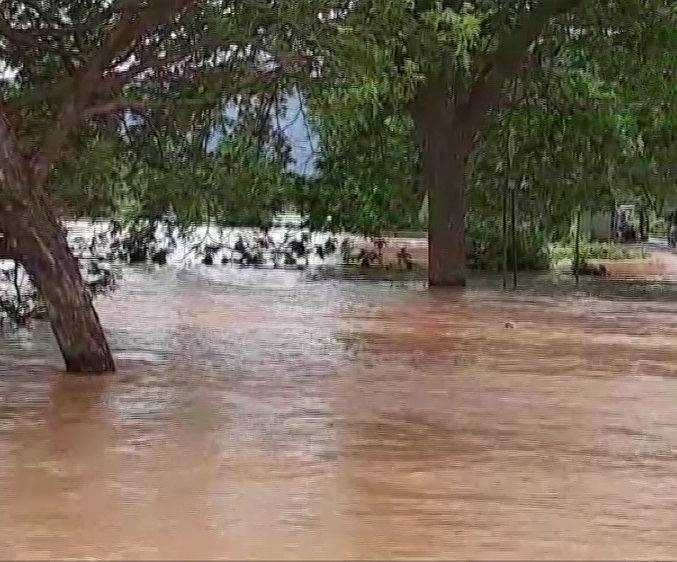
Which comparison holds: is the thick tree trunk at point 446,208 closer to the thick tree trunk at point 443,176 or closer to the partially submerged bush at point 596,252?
the thick tree trunk at point 443,176

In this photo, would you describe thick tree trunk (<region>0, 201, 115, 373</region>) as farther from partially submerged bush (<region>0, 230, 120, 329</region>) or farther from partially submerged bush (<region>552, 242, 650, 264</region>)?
partially submerged bush (<region>552, 242, 650, 264</region>)

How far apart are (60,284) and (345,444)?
2.96m

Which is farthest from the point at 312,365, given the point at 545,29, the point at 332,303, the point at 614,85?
the point at 614,85

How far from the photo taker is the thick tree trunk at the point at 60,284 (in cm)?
755

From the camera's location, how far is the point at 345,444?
229 inches

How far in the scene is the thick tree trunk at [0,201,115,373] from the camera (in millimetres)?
7547

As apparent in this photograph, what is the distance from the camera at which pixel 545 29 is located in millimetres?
13930

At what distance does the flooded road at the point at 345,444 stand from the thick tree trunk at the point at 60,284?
226mm

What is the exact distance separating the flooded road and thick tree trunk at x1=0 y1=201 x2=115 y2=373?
23 cm

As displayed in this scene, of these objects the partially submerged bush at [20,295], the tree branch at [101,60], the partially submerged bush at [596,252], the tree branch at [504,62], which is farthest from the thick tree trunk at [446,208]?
the tree branch at [101,60]

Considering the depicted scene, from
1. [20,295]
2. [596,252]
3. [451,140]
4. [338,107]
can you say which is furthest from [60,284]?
[596,252]

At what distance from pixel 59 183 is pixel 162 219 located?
6.43 meters

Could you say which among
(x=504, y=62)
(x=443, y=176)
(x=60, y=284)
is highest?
(x=504, y=62)

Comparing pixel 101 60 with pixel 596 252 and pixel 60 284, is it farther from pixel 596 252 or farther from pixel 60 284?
pixel 596 252
